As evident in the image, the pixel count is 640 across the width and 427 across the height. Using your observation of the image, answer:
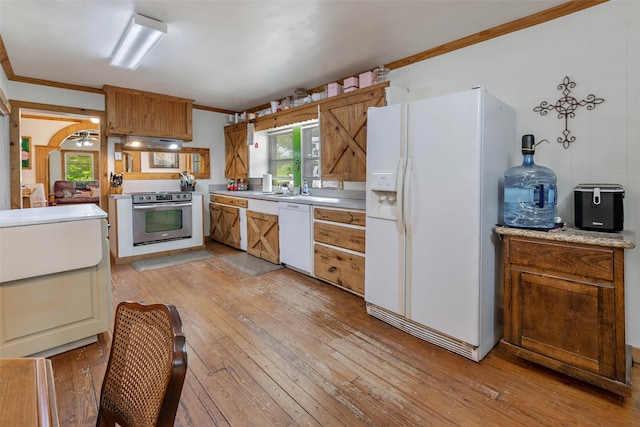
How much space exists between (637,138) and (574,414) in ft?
5.87

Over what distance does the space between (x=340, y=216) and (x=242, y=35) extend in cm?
194

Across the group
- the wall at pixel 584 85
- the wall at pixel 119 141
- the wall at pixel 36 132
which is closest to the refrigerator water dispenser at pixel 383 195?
the wall at pixel 584 85

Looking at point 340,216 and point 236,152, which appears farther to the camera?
point 236,152

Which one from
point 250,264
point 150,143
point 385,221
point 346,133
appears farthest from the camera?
point 150,143

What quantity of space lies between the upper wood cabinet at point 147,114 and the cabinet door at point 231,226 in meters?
1.40

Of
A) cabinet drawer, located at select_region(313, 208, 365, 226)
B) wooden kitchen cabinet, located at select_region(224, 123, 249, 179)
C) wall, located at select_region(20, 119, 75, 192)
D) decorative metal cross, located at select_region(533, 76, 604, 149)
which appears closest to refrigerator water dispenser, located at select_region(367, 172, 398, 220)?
cabinet drawer, located at select_region(313, 208, 365, 226)

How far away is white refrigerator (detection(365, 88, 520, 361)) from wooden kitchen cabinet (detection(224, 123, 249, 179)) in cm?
332

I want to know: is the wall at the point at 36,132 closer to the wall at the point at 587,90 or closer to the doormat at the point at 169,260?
the doormat at the point at 169,260

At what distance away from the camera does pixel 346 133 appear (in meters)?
3.66

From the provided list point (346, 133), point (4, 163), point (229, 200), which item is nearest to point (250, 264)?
point (229, 200)

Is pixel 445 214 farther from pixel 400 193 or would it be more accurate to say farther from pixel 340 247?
pixel 340 247

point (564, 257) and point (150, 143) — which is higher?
point (150, 143)

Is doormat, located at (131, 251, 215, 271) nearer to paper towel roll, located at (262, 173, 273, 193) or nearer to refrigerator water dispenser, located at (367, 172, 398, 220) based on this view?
paper towel roll, located at (262, 173, 273, 193)

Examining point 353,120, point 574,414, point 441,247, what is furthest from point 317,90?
point 574,414
